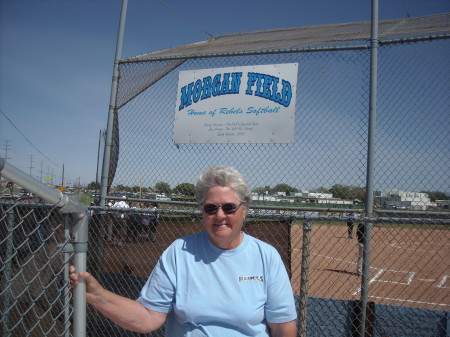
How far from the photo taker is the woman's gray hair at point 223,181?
195cm

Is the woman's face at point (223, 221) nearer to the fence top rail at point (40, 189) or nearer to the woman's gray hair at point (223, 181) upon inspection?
the woman's gray hair at point (223, 181)

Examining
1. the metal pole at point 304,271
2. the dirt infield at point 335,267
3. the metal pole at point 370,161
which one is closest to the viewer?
the metal pole at point 304,271

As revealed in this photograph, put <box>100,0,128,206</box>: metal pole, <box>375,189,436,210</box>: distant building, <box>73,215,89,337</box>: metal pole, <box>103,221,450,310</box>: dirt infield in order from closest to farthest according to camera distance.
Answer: <box>73,215,89,337</box>: metal pole
<box>375,189,436,210</box>: distant building
<box>103,221,450,310</box>: dirt infield
<box>100,0,128,206</box>: metal pole

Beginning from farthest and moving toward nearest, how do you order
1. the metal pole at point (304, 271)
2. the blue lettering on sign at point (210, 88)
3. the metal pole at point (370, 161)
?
the blue lettering on sign at point (210, 88) → the metal pole at point (370, 161) → the metal pole at point (304, 271)

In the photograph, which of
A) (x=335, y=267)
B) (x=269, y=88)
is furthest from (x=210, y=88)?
(x=335, y=267)

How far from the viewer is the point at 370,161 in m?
3.13

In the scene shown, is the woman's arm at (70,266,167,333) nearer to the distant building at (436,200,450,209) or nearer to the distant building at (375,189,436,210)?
the distant building at (375,189,436,210)

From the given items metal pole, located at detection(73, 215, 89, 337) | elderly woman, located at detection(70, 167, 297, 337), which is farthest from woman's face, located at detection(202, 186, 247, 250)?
metal pole, located at detection(73, 215, 89, 337)

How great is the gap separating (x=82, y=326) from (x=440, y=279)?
39.2 feet

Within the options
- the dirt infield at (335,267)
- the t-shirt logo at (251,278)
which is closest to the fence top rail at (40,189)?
the t-shirt logo at (251,278)

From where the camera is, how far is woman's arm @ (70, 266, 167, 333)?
1.45 m

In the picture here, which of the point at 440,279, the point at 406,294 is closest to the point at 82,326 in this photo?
the point at 406,294

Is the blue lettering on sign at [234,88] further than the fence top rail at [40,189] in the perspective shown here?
Yes

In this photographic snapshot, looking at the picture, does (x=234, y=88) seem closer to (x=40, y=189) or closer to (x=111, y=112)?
(x=111, y=112)
